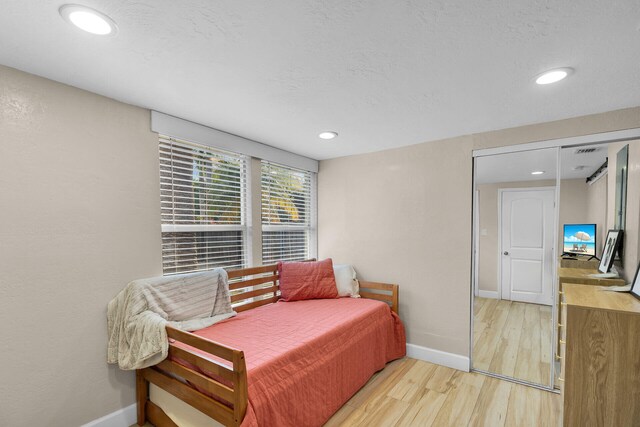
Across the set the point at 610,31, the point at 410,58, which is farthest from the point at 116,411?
the point at 610,31

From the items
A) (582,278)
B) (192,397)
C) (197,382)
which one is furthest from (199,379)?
(582,278)

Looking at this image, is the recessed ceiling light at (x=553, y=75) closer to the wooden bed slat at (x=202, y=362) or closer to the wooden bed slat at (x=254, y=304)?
the wooden bed slat at (x=202, y=362)

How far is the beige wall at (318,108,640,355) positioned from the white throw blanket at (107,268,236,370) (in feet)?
5.51

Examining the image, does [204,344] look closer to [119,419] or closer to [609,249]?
[119,419]

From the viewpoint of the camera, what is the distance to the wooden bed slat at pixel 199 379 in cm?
148

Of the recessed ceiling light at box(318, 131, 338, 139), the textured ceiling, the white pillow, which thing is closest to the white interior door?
the textured ceiling

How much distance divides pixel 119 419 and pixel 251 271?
138 centimetres

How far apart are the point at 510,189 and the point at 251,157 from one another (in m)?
2.72

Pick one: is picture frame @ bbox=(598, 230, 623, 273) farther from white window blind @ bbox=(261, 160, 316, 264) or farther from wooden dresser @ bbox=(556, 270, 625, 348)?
white window blind @ bbox=(261, 160, 316, 264)

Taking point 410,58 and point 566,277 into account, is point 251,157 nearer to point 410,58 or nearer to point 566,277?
point 410,58

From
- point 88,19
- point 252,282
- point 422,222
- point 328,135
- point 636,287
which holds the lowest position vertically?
point 252,282

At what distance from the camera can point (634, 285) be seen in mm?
1841

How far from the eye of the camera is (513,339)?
3211 millimetres

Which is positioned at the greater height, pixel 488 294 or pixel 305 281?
pixel 305 281
